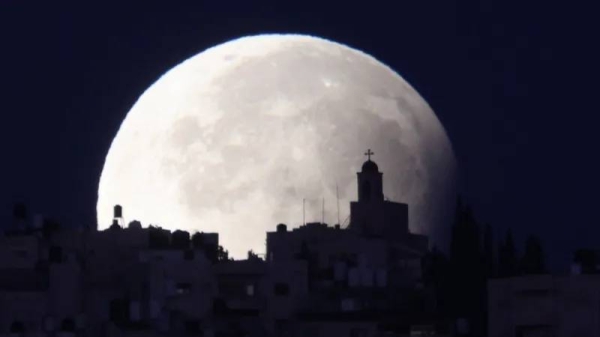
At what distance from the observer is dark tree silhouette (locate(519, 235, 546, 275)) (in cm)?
11344

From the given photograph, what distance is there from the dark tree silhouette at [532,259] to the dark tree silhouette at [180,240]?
11.8 metres

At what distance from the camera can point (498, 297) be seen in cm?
10362

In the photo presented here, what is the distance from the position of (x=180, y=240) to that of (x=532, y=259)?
12661mm

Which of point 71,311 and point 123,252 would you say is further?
point 123,252

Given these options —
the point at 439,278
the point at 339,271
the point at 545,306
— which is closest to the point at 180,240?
the point at 339,271

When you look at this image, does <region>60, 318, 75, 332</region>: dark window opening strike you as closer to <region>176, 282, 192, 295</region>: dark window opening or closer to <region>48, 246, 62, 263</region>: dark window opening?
<region>176, 282, 192, 295</region>: dark window opening

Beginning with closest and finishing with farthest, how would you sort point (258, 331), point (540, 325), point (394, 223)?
point (540, 325), point (258, 331), point (394, 223)

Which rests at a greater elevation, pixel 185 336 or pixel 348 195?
pixel 348 195

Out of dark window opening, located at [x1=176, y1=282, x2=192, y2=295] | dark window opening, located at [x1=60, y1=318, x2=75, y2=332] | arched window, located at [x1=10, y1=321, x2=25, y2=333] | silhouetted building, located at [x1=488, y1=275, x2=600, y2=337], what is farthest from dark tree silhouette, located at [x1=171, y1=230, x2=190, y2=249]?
silhouetted building, located at [x1=488, y1=275, x2=600, y2=337]

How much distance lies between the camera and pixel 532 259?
115m

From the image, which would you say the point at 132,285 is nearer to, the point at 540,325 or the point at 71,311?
the point at 71,311

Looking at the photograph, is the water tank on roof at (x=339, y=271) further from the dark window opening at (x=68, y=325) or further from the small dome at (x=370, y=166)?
the dark window opening at (x=68, y=325)

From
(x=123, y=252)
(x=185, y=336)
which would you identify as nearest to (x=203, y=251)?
(x=123, y=252)

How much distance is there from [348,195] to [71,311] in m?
25.8
